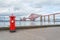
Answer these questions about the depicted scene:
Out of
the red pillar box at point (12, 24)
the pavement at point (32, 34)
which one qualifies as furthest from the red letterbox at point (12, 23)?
the pavement at point (32, 34)

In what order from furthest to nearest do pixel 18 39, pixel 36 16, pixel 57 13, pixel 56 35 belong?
pixel 57 13
pixel 36 16
pixel 56 35
pixel 18 39

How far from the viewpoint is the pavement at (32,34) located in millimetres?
5023

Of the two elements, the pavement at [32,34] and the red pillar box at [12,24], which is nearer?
the pavement at [32,34]

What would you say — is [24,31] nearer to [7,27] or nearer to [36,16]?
[7,27]

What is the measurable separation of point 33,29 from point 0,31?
1.41 meters

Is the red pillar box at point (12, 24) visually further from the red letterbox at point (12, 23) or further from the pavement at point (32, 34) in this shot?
the pavement at point (32, 34)

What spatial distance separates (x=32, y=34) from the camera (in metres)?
5.36

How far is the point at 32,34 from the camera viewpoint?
536 cm

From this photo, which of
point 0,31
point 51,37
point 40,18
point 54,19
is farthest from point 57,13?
point 0,31

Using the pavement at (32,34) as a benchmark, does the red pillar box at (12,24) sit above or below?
above

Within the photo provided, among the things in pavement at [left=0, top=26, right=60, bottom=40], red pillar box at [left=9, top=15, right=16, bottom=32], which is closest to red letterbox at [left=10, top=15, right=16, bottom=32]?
red pillar box at [left=9, top=15, right=16, bottom=32]

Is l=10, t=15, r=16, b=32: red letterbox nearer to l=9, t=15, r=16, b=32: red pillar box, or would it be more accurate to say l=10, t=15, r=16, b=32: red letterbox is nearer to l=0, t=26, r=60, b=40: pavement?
l=9, t=15, r=16, b=32: red pillar box

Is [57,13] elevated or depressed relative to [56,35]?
elevated

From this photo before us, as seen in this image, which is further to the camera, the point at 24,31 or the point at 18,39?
the point at 24,31
